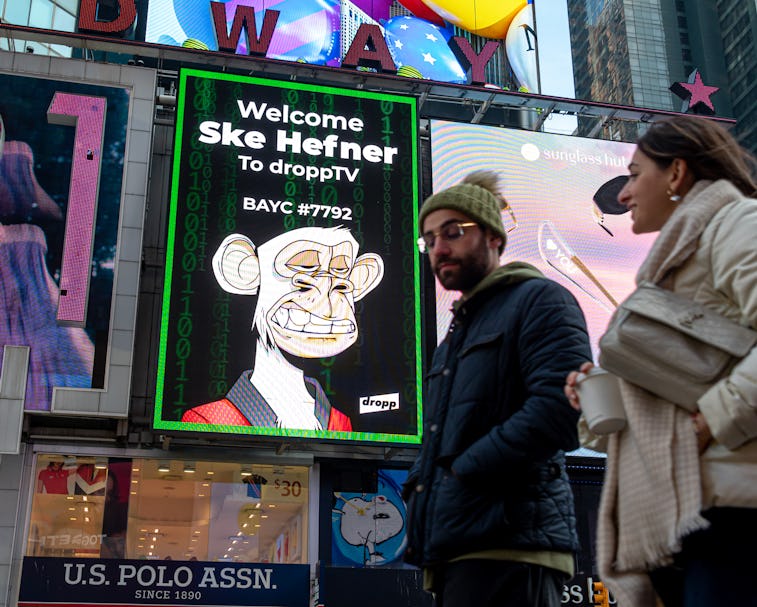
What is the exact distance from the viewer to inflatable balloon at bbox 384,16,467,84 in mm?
23844

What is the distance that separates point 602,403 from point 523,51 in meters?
23.7

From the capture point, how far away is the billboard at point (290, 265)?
50.3ft

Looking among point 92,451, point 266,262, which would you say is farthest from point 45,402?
point 266,262

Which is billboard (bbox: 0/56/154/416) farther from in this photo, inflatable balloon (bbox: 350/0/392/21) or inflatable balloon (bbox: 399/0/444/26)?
inflatable balloon (bbox: 399/0/444/26)

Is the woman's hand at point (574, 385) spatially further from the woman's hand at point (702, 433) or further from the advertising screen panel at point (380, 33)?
the advertising screen panel at point (380, 33)

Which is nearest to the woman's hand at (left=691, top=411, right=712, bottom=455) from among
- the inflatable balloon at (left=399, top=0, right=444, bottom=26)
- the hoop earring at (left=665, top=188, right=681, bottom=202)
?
the hoop earring at (left=665, top=188, right=681, bottom=202)

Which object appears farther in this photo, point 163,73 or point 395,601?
point 163,73

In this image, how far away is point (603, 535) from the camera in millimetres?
2670

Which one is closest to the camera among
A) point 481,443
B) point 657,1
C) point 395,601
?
point 481,443

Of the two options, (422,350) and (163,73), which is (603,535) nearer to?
(422,350)

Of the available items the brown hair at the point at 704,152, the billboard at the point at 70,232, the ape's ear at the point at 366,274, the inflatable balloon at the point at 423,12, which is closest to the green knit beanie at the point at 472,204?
the brown hair at the point at 704,152

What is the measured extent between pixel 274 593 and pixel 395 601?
189cm

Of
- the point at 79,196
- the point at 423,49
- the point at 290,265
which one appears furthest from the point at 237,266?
the point at 423,49

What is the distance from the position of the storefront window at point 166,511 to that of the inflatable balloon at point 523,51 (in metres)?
13.0
